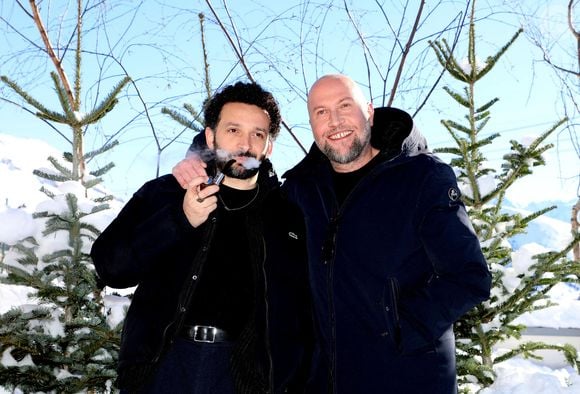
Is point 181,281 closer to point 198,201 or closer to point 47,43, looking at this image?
point 198,201

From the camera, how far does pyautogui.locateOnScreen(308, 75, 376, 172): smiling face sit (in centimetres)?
280

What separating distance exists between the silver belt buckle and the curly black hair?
1107 mm

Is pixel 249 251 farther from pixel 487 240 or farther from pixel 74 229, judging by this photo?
pixel 487 240

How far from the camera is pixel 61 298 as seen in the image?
4.34 meters

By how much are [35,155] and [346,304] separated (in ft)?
214

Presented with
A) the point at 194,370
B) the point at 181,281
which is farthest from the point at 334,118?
the point at 194,370

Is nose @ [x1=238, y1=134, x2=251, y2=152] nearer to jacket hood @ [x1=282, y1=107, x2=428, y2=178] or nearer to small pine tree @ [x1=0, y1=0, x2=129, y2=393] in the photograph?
jacket hood @ [x1=282, y1=107, x2=428, y2=178]

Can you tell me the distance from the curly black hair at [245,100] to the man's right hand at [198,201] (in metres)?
0.57

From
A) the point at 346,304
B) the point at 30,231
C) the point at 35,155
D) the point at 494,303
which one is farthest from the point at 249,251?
the point at 35,155

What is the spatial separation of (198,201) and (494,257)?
306 centimetres

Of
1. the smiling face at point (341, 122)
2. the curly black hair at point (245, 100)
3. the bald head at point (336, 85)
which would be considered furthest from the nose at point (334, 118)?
the curly black hair at point (245, 100)

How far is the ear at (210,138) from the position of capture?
2.87m

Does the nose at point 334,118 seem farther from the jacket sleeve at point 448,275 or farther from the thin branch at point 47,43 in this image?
the thin branch at point 47,43

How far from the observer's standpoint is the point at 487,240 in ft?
14.5
